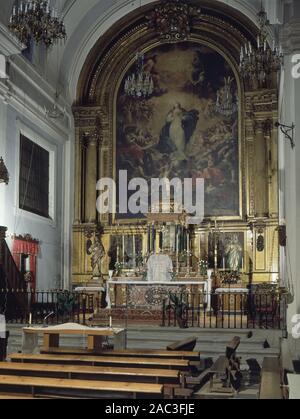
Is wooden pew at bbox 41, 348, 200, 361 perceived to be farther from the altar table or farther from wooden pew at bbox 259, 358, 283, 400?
wooden pew at bbox 259, 358, 283, 400

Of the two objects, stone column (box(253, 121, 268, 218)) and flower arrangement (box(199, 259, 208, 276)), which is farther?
stone column (box(253, 121, 268, 218))

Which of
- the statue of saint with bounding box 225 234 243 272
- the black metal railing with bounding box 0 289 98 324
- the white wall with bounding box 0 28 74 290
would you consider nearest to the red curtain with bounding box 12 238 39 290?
the white wall with bounding box 0 28 74 290

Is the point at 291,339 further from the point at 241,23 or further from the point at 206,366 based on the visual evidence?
the point at 241,23

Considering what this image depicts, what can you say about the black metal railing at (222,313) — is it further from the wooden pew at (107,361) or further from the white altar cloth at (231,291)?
the wooden pew at (107,361)

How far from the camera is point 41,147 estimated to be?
1800 centimetres

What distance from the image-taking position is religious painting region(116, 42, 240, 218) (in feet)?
62.8

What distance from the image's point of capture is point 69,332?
974 cm

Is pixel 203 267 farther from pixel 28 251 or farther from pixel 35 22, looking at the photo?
A: pixel 35 22

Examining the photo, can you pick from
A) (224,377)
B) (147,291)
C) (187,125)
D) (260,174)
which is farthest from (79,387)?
(187,125)

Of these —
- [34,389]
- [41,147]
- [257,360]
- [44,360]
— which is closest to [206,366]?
[257,360]

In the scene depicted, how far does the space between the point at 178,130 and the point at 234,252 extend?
4233 millimetres

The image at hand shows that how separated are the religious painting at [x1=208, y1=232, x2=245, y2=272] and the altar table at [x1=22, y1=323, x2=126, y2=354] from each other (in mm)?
8447

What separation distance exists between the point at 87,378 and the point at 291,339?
473 centimetres

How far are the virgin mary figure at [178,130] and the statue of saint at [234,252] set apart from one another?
3.02 meters
